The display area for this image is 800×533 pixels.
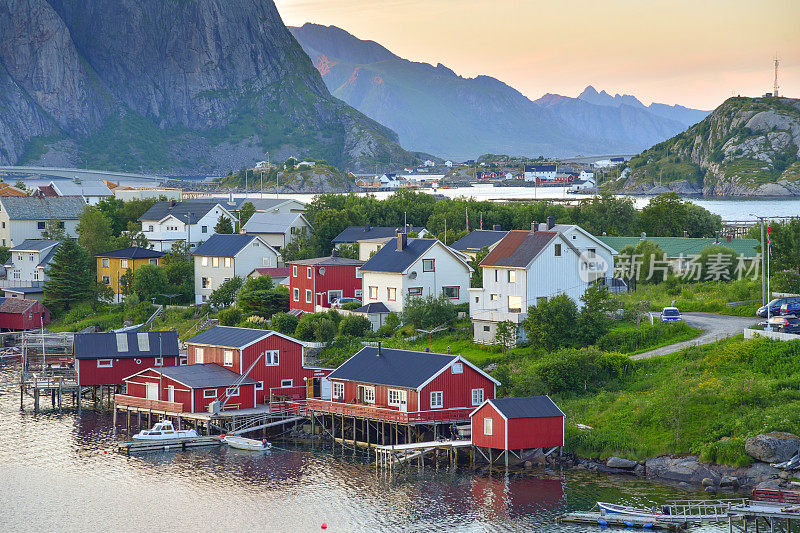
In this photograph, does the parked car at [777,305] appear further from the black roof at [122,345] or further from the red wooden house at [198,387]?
the black roof at [122,345]

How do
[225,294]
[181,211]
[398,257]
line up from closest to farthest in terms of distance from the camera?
[398,257]
[225,294]
[181,211]

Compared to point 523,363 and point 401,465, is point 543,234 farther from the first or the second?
point 401,465

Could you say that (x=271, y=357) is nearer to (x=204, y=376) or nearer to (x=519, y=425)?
(x=204, y=376)

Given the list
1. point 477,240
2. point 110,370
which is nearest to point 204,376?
point 110,370

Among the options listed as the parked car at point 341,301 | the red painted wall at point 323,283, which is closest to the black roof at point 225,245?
the red painted wall at point 323,283

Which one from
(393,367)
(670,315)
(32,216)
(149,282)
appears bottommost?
(393,367)

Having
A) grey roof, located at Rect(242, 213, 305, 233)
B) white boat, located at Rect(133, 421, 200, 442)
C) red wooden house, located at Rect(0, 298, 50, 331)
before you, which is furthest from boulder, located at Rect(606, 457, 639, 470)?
grey roof, located at Rect(242, 213, 305, 233)

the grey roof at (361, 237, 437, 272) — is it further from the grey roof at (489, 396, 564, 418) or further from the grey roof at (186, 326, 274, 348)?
the grey roof at (489, 396, 564, 418)
